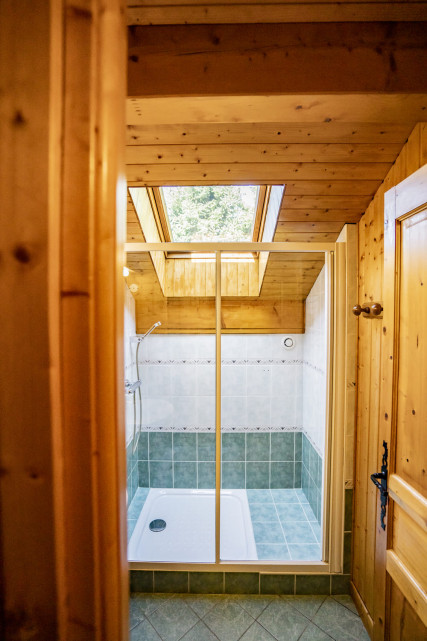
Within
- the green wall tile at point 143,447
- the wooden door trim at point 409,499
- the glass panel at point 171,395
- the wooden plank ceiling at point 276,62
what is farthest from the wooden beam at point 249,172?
the green wall tile at point 143,447

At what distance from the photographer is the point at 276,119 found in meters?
1.16

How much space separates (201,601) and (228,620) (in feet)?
0.63

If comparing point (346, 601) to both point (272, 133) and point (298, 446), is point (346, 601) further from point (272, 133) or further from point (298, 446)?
point (272, 133)

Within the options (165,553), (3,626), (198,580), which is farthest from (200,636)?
(3,626)

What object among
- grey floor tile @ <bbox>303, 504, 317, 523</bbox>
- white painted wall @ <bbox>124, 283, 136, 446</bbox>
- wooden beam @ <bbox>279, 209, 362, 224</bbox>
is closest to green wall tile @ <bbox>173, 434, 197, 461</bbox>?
white painted wall @ <bbox>124, 283, 136, 446</bbox>

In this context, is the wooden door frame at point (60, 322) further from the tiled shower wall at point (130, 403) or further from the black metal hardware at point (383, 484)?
the tiled shower wall at point (130, 403)

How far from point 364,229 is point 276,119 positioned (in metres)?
0.89

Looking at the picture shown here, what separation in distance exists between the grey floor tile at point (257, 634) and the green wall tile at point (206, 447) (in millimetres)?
872

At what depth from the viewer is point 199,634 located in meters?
1.53

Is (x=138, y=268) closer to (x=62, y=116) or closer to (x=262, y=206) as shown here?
(x=262, y=206)

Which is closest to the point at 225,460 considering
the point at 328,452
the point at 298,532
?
A: the point at 298,532

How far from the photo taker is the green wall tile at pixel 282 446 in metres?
2.58

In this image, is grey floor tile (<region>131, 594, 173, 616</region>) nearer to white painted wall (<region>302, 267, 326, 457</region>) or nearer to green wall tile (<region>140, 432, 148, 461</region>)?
green wall tile (<region>140, 432, 148, 461</region>)

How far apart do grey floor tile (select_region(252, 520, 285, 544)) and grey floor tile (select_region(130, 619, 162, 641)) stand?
78cm
